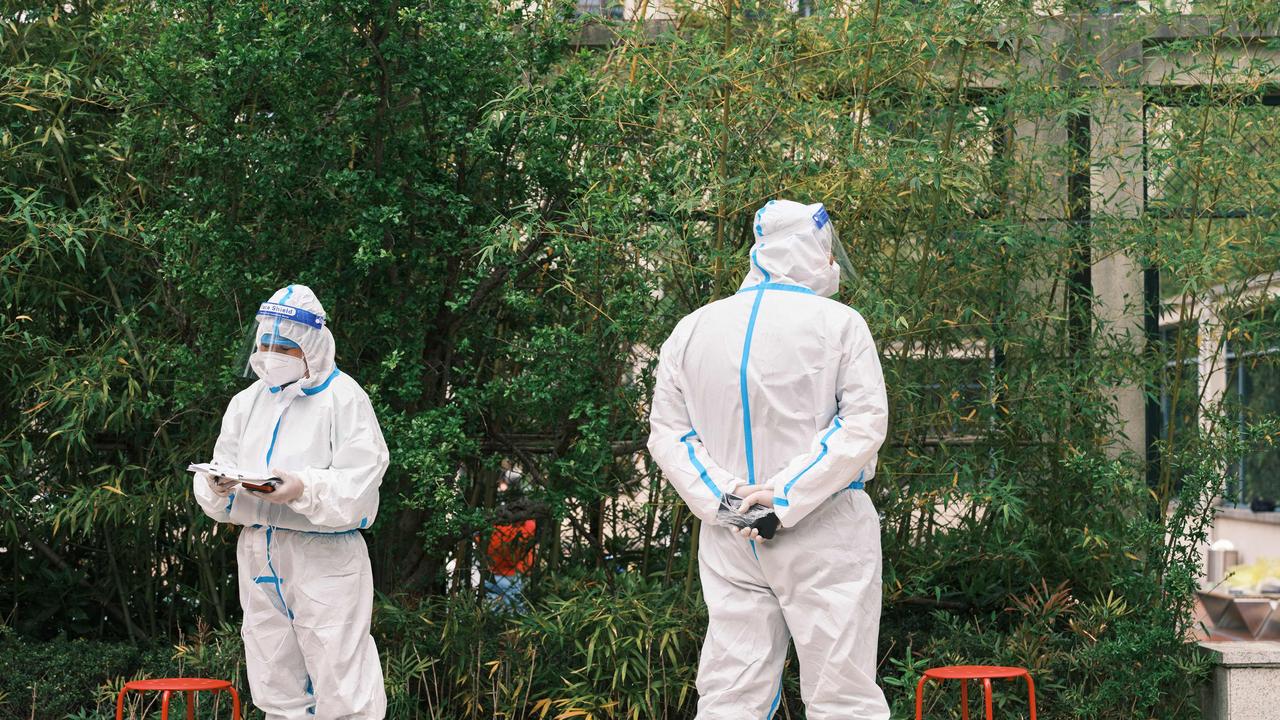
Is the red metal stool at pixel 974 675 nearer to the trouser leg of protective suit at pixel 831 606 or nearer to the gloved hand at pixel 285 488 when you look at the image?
the trouser leg of protective suit at pixel 831 606

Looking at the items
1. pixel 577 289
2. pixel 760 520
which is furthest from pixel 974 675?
pixel 577 289

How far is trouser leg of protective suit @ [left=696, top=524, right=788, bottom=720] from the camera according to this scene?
9.45ft

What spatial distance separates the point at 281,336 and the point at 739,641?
1440 millimetres

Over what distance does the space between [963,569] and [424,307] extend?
2.12m

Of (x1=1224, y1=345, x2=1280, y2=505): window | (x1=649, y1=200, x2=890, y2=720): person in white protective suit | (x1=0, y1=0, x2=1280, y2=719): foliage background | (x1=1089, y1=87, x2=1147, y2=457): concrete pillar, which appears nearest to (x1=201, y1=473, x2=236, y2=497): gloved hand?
(x1=0, y1=0, x2=1280, y2=719): foliage background

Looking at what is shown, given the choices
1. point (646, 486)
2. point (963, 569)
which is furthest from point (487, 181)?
point (963, 569)

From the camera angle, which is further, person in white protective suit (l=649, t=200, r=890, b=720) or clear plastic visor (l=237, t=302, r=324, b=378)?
clear plastic visor (l=237, t=302, r=324, b=378)

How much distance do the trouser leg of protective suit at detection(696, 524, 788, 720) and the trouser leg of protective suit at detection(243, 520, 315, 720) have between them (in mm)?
1190

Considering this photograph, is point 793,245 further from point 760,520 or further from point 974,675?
point 974,675

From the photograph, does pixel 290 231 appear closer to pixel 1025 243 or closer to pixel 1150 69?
pixel 1025 243

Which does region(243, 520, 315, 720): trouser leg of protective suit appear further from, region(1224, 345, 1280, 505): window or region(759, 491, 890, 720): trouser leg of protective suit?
region(1224, 345, 1280, 505): window

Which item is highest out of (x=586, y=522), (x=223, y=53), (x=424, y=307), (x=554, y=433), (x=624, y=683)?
(x=223, y=53)

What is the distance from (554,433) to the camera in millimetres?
4652

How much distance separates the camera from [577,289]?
14.1 feet
